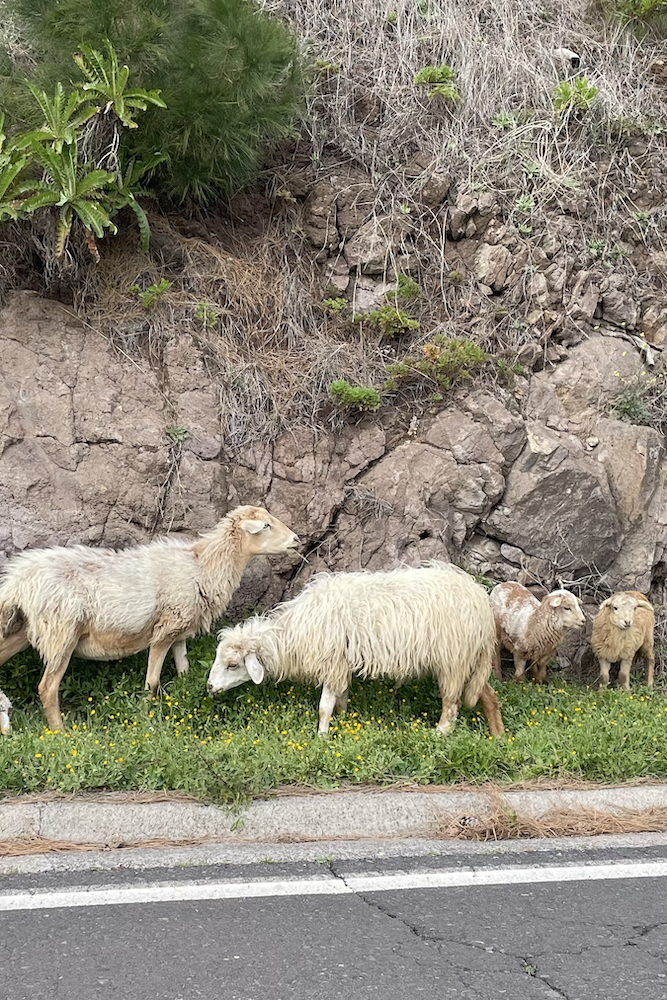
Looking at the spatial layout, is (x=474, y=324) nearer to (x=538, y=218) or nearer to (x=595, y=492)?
(x=538, y=218)

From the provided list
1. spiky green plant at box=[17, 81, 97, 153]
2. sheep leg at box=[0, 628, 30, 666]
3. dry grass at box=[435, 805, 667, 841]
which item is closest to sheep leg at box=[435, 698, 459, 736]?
dry grass at box=[435, 805, 667, 841]

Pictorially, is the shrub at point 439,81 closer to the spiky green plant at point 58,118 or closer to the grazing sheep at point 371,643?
the spiky green plant at point 58,118

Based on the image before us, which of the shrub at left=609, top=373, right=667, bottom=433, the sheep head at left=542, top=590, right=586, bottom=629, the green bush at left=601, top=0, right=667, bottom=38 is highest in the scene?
the green bush at left=601, top=0, right=667, bottom=38

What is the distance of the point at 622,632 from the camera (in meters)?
7.80

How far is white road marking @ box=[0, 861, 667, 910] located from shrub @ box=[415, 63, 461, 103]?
7.87m

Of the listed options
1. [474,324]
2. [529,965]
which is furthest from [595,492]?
[529,965]

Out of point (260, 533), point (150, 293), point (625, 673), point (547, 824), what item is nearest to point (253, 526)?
point (260, 533)

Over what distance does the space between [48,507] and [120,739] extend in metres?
2.31

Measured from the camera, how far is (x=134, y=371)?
8016mm

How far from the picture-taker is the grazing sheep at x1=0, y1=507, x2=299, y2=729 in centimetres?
633

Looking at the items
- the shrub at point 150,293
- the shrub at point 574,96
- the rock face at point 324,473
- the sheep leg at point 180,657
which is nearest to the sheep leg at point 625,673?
the rock face at point 324,473

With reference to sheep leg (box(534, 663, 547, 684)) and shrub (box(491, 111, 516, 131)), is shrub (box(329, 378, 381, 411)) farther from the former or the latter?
shrub (box(491, 111, 516, 131))

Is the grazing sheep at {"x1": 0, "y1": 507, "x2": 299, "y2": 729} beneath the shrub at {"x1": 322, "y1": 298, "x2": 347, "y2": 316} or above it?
beneath

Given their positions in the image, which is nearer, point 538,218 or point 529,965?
point 529,965
